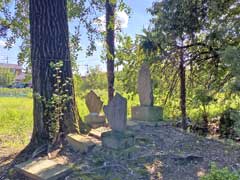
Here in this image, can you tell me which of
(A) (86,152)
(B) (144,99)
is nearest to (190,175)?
(A) (86,152)

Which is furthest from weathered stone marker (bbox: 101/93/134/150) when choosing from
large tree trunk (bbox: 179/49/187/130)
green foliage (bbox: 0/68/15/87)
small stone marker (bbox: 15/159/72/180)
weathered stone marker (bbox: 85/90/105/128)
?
green foliage (bbox: 0/68/15/87)

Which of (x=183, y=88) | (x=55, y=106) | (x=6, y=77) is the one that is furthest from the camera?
(x=6, y=77)

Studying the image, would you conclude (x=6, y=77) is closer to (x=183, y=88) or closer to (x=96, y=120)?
(x=183, y=88)

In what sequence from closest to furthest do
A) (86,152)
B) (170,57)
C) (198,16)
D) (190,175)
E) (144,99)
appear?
(190,175), (86,152), (144,99), (198,16), (170,57)

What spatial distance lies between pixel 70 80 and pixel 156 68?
290cm

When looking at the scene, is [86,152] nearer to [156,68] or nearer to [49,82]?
[49,82]

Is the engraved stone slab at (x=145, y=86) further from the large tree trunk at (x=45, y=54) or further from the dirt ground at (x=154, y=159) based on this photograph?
the large tree trunk at (x=45, y=54)

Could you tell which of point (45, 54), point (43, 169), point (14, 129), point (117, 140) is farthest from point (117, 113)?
point (14, 129)

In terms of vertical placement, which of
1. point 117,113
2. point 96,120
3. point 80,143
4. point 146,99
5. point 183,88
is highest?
point 183,88

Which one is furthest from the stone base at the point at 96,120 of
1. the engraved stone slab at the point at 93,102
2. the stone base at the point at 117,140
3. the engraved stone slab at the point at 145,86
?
the stone base at the point at 117,140

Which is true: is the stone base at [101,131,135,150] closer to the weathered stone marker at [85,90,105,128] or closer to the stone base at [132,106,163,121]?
the stone base at [132,106,163,121]

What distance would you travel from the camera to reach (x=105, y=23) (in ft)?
23.3

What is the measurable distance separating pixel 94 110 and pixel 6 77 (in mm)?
40711

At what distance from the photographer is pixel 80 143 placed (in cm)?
399
